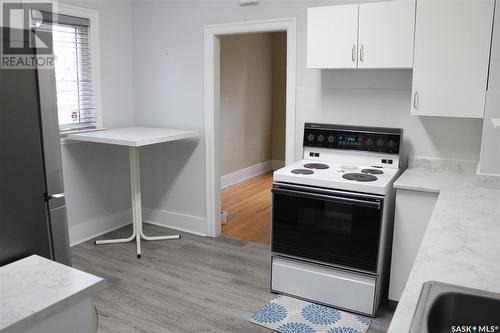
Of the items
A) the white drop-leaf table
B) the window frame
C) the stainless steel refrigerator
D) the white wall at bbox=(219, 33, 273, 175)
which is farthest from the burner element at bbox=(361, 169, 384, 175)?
the white wall at bbox=(219, 33, 273, 175)

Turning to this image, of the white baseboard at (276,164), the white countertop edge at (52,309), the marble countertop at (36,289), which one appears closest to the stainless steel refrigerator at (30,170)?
the marble countertop at (36,289)

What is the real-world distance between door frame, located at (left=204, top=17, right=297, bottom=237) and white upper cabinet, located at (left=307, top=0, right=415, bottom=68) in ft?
1.45

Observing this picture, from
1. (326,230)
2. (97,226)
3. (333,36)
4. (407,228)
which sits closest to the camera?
(407,228)

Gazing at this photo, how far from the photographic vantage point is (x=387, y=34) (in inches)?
110

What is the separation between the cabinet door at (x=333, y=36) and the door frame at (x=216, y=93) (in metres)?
0.44

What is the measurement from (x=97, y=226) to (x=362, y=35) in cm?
292

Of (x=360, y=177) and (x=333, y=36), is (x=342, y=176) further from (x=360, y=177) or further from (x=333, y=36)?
(x=333, y=36)

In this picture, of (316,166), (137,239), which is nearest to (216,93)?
(316,166)

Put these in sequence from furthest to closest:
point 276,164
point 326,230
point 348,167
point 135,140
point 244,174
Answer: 1. point 276,164
2. point 244,174
3. point 135,140
4. point 348,167
5. point 326,230

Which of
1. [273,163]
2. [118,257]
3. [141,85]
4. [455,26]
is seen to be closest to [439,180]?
[455,26]

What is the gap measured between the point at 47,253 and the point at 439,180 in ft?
7.43

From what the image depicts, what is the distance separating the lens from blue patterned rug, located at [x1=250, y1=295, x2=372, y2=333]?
2.64 metres

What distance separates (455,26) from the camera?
2.57m

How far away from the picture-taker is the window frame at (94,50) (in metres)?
3.70
